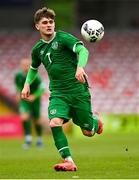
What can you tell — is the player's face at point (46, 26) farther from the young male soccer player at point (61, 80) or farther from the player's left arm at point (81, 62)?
the player's left arm at point (81, 62)

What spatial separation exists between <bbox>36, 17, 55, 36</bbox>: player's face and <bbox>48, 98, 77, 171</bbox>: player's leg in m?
1.03

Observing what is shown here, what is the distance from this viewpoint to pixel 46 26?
1174 centimetres

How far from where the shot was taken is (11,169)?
1247 cm

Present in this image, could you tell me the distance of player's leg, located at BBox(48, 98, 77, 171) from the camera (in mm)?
11555

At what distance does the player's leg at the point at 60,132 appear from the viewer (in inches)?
455

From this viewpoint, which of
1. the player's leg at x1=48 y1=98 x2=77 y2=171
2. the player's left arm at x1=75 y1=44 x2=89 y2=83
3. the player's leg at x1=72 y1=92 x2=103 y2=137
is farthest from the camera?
the player's leg at x1=72 y1=92 x2=103 y2=137

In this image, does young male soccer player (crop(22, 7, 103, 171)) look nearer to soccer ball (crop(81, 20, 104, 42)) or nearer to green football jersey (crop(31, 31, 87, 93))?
green football jersey (crop(31, 31, 87, 93))

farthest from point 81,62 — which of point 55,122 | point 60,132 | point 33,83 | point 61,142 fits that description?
point 33,83

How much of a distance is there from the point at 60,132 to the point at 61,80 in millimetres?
804

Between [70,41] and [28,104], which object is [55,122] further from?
[28,104]

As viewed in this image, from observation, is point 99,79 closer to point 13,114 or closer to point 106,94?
point 106,94

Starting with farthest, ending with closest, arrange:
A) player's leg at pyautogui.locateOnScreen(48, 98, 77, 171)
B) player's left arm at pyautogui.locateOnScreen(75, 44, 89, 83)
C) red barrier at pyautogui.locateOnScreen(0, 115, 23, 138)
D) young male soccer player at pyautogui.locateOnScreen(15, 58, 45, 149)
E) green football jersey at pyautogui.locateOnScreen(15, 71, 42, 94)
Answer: red barrier at pyautogui.locateOnScreen(0, 115, 23, 138), green football jersey at pyautogui.locateOnScreen(15, 71, 42, 94), young male soccer player at pyautogui.locateOnScreen(15, 58, 45, 149), player's leg at pyautogui.locateOnScreen(48, 98, 77, 171), player's left arm at pyautogui.locateOnScreen(75, 44, 89, 83)

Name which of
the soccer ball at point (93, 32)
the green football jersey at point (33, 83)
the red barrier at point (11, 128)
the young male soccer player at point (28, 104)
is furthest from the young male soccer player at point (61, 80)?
the red barrier at point (11, 128)

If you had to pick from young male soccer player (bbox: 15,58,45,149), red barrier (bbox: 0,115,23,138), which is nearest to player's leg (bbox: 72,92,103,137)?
young male soccer player (bbox: 15,58,45,149)
